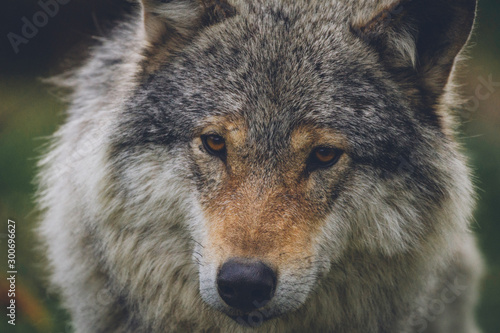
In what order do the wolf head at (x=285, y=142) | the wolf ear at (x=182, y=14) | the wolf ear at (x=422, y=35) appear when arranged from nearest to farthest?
the wolf head at (x=285, y=142), the wolf ear at (x=422, y=35), the wolf ear at (x=182, y=14)

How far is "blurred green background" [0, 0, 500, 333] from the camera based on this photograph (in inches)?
220

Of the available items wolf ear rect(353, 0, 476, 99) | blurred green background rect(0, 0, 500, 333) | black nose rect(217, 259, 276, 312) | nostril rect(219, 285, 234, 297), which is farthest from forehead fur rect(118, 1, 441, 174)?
blurred green background rect(0, 0, 500, 333)

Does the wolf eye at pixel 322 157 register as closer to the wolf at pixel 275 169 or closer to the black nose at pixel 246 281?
the wolf at pixel 275 169

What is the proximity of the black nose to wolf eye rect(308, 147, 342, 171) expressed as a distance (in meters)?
0.72

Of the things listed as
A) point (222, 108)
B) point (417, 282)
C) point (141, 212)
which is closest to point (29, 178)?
point (141, 212)

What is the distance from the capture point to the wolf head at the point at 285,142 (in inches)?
121

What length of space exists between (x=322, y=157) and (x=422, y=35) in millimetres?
1037

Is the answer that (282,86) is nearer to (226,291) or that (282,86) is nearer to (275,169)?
(275,169)

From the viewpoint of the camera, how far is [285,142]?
3182mm

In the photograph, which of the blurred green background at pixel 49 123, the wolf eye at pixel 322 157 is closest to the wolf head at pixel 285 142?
the wolf eye at pixel 322 157

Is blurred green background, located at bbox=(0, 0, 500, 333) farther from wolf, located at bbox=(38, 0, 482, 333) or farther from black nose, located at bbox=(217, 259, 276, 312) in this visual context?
black nose, located at bbox=(217, 259, 276, 312)

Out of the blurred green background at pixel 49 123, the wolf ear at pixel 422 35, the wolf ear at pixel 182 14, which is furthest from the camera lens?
the blurred green background at pixel 49 123

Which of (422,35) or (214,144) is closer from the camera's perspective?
(214,144)

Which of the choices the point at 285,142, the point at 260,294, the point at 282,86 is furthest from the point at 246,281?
the point at 282,86
